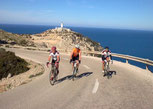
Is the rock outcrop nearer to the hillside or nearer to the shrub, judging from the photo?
the hillside

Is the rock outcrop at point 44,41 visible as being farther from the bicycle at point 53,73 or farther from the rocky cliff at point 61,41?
the bicycle at point 53,73

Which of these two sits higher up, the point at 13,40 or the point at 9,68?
the point at 9,68

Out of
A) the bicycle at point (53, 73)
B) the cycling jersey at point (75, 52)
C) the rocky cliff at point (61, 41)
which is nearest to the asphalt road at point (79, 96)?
the bicycle at point (53, 73)

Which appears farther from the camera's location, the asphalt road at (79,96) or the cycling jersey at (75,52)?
the cycling jersey at (75,52)

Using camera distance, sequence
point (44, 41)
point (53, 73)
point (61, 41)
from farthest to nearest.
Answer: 1. point (44, 41)
2. point (61, 41)
3. point (53, 73)

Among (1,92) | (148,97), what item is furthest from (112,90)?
(1,92)

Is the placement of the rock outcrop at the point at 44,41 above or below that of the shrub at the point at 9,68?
below

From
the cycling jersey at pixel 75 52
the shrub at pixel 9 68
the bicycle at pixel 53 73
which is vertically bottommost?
Result: the shrub at pixel 9 68

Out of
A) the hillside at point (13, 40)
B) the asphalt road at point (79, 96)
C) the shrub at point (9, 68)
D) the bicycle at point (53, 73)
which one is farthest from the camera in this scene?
the hillside at point (13, 40)

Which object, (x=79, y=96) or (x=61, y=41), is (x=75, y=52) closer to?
(x=79, y=96)

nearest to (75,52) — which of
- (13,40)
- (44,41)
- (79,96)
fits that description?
(79,96)

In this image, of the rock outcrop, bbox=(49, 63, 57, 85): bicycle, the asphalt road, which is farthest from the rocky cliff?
the asphalt road

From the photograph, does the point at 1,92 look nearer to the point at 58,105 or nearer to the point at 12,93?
the point at 12,93

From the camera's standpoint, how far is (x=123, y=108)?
5.62m
